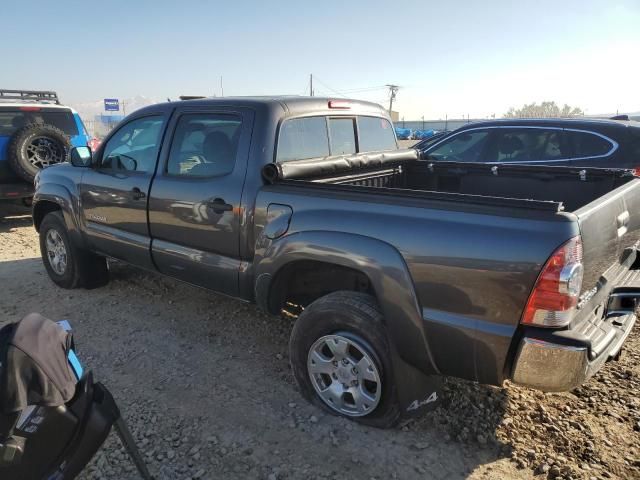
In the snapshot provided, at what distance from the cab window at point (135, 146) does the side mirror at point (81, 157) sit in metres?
0.19

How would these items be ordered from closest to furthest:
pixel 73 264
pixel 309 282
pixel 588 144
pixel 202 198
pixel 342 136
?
pixel 309 282 → pixel 202 198 → pixel 342 136 → pixel 73 264 → pixel 588 144

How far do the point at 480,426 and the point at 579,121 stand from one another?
4.57 m

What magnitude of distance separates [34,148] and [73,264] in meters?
3.44

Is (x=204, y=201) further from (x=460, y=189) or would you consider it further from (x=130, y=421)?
(x=460, y=189)

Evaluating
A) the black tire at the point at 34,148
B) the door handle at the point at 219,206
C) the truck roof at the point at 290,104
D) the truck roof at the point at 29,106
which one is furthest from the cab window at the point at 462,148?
the truck roof at the point at 29,106

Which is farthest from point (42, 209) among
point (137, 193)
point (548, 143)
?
point (548, 143)

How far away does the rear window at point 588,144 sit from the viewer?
561 centimetres

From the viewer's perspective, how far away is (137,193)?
12.6 ft

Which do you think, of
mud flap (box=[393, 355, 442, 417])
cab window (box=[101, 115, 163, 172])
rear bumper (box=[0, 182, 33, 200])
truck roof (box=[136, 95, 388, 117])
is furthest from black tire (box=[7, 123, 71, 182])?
mud flap (box=[393, 355, 442, 417])

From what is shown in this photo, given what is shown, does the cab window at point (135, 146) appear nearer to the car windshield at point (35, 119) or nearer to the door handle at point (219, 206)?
the door handle at point (219, 206)

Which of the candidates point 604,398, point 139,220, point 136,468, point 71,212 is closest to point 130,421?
point 136,468

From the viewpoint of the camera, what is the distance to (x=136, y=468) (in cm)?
248

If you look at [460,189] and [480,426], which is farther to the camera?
[460,189]

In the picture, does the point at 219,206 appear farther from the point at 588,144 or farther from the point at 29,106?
the point at 29,106
